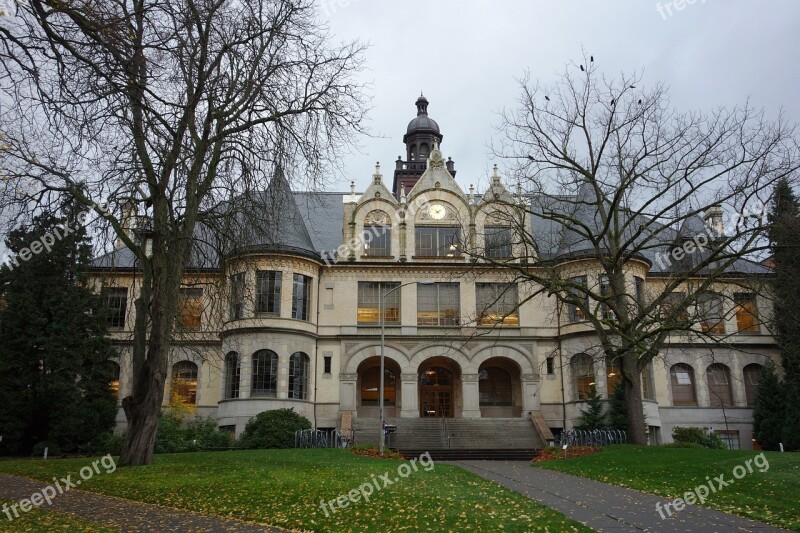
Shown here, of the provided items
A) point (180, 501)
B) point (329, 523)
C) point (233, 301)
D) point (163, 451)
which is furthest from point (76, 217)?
point (163, 451)

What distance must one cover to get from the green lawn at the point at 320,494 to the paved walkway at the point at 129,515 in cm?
38

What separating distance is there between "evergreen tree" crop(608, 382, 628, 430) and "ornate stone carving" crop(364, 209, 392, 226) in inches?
658

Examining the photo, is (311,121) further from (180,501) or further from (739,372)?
(739,372)

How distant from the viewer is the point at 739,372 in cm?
4075

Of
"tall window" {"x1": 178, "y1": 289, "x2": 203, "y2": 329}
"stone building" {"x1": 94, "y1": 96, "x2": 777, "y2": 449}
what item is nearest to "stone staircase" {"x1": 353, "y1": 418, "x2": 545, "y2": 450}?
"stone building" {"x1": 94, "y1": 96, "x2": 777, "y2": 449}

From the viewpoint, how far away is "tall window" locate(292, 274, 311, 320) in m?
37.7

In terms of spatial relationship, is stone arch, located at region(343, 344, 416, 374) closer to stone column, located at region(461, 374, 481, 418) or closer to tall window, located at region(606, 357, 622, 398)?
stone column, located at region(461, 374, 481, 418)

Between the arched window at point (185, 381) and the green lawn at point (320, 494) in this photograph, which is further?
the arched window at point (185, 381)

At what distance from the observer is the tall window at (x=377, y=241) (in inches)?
1604

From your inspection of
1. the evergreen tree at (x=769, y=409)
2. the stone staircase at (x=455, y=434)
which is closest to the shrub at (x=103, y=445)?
the stone staircase at (x=455, y=434)

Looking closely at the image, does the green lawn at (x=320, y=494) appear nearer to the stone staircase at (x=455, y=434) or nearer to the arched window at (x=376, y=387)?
the stone staircase at (x=455, y=434)

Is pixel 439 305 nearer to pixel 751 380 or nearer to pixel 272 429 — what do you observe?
pixel 272 429

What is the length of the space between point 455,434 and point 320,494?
21827 millimetres

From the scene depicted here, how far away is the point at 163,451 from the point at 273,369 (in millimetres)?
7161
